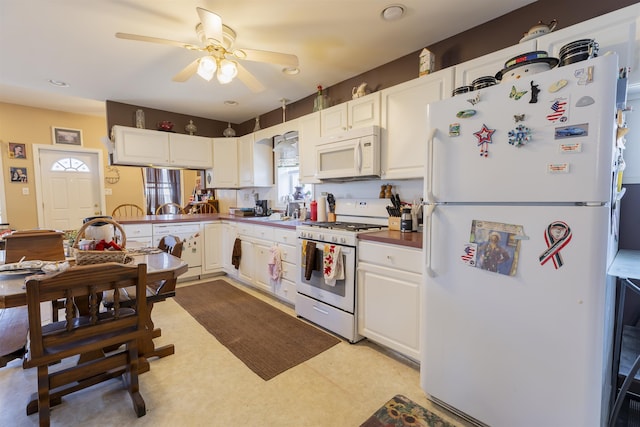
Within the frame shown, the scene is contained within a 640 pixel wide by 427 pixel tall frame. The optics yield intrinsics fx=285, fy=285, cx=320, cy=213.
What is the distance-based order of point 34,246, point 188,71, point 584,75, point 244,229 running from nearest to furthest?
point 584,75 → point 34,246 → point 188,71 → point 244,229

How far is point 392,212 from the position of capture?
260 cm

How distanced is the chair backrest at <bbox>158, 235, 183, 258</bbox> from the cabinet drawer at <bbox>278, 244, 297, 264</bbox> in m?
1.05

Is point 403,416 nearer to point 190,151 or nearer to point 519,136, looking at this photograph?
point 519,136

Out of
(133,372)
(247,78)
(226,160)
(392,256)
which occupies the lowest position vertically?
(133,372)

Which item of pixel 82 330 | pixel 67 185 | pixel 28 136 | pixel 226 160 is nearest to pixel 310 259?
pixel 82 330

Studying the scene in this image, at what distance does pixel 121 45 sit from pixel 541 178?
10.5 feet

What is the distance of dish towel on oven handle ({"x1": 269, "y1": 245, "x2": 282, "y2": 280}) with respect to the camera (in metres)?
3.06

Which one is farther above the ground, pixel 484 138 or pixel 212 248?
pixel 484 138

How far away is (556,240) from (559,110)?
21.0 inches

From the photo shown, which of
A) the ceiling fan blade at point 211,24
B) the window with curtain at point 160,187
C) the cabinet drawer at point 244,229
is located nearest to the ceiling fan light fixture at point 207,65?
the ceiling fan blade at point 211,24

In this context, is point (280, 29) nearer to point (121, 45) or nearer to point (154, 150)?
point (121, 45)

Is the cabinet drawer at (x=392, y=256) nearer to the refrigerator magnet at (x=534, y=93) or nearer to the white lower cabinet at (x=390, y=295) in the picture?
the white lower cabinet at (x=390, y=295)

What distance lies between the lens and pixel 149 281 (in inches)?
61.7

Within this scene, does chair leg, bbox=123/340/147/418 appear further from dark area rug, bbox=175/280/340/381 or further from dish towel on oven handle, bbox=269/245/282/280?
dish towel on oven handle, bbox=269/245/282/280
